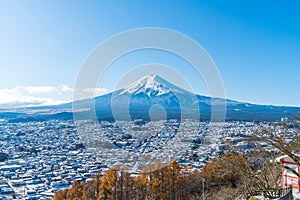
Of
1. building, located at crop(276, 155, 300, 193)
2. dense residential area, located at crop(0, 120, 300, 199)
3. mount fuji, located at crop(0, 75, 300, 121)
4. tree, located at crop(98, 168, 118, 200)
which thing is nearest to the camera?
building, located at crop(276, 155, 300, 193)

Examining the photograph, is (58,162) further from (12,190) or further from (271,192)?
(271,192)

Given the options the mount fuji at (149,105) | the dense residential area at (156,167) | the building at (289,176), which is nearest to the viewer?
the building at (289,176)

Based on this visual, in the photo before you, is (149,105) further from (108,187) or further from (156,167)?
(108,187)

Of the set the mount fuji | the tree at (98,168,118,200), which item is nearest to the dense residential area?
the tree at (98,168,118,200)

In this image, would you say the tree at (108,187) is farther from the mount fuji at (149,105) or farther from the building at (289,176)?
the building at (289,176)

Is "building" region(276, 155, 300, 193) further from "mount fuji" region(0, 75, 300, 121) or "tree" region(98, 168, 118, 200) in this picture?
"tree" region(98, 168, 118, 200)

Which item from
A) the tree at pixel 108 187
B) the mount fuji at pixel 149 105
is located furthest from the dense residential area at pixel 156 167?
the mount fuji at pixel 149 105

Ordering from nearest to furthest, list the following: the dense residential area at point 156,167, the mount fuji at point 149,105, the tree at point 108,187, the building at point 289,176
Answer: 1. the building at point 289,176
2. the dense residential area at point 156,167
3. the tree at point 108,187
4. the mount fuji at point 149,105

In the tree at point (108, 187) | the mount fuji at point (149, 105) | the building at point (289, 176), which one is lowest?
the tree at point (108, 187)

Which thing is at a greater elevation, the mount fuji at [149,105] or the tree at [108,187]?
the mount fuji at [149,105]

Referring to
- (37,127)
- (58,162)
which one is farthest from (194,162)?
(37,127)

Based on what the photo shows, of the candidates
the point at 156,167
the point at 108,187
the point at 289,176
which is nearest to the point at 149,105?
the point at 156,167
